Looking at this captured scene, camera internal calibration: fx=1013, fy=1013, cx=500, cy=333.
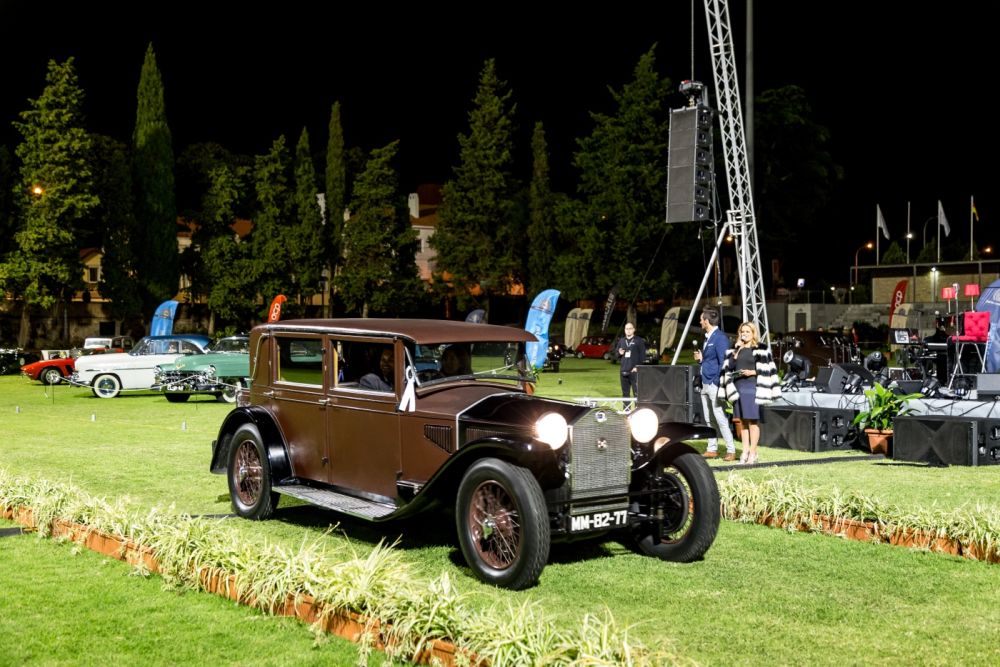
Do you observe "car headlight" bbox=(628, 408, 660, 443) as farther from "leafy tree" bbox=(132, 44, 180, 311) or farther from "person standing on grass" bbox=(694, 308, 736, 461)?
"leafy tree" bbox=(132, 44, 180, 311)

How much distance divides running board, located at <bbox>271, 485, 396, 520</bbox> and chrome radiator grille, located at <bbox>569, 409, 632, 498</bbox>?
132 cm

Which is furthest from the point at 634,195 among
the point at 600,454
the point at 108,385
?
the point at 600,454

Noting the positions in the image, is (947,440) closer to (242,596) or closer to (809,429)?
(809,429)

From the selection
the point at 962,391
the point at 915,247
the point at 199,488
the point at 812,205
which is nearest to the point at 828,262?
the point at 915,247

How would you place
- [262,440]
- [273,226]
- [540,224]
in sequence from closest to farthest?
[262,440]
[273,226]
[540,224]

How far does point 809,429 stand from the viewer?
12.9 meters

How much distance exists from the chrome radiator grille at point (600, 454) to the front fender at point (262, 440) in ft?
9.03

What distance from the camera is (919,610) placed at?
555 cm

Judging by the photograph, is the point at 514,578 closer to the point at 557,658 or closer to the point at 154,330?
the point at 557,658

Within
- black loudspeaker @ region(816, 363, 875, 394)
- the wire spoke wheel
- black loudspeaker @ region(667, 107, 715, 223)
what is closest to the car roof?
the wire spoke wheel

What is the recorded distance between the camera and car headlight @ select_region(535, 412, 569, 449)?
6117 millimetres

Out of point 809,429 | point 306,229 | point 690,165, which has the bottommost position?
point 809,429

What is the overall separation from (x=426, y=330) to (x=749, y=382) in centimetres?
510

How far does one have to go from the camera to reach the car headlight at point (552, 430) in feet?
20.1
